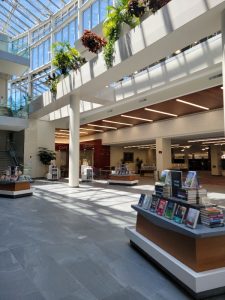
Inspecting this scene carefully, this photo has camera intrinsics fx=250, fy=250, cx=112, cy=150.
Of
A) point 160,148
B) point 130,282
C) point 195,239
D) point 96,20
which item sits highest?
point 96,20

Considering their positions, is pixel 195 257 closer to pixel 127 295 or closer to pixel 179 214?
pixel 179 214

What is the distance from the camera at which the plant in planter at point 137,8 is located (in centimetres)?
700

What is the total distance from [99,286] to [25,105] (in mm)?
15120

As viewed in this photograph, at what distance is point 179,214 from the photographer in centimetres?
303

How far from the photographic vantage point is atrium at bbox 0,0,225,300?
2797 millimetres

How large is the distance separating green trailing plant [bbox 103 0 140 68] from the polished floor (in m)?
5.07

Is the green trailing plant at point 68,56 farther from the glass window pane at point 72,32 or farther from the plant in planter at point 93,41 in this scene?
the glass window pane at point 72,32

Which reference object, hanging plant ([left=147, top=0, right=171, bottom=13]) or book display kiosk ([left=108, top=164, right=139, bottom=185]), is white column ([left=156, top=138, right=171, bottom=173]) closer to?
book display kiosk ([left=108, top=164, right=139, bottom=185])

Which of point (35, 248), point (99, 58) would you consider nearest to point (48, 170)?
point (99, 58)

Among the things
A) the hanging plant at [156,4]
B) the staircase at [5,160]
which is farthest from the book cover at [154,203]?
the staircase at [5,160]

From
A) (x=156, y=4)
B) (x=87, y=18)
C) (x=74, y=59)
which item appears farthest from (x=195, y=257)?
(x=87, y=18)

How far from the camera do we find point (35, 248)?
13.2 feet

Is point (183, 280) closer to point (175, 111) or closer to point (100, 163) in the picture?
point (175, 111)

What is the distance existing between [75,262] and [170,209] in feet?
4.91
